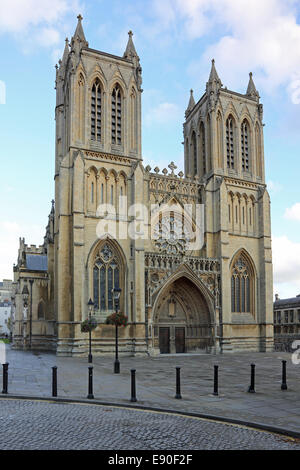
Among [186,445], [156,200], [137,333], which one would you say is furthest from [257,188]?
[186,445]

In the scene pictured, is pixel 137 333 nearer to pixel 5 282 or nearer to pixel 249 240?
pixel 249 240

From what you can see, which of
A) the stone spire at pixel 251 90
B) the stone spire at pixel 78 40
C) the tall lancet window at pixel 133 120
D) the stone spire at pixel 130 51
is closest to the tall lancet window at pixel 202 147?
the stone spire at pixel 251 90

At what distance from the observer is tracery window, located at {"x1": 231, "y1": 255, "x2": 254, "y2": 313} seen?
1603 inches

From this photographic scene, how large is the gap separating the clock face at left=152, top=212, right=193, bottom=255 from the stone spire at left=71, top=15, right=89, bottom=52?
15.4 metres

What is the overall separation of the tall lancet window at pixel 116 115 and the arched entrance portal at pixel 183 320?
1298cm

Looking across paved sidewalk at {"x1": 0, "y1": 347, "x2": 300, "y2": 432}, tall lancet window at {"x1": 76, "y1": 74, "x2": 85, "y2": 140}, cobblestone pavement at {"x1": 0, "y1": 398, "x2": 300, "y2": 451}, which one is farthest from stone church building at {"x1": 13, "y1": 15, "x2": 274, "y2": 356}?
cobblestone pavement at {"x1": 0, "y1": 398, "x2": 300, "y2": 451}

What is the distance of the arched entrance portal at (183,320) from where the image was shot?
38281 mm

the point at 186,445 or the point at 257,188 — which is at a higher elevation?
the point at 257,188

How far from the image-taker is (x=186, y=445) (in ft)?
25.6

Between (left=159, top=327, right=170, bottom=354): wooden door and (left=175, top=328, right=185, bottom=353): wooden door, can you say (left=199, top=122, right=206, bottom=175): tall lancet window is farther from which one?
(left=159, top=327, right=170, bottom=354): wooden door

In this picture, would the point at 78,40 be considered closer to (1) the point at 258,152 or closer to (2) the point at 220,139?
(2) the point at 220,139

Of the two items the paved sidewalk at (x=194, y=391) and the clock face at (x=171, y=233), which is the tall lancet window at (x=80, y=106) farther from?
the paved sidewalk at (x=194, y=391)

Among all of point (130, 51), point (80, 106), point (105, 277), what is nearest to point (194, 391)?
point (105, 277)

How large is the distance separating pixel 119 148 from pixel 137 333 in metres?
15.1
